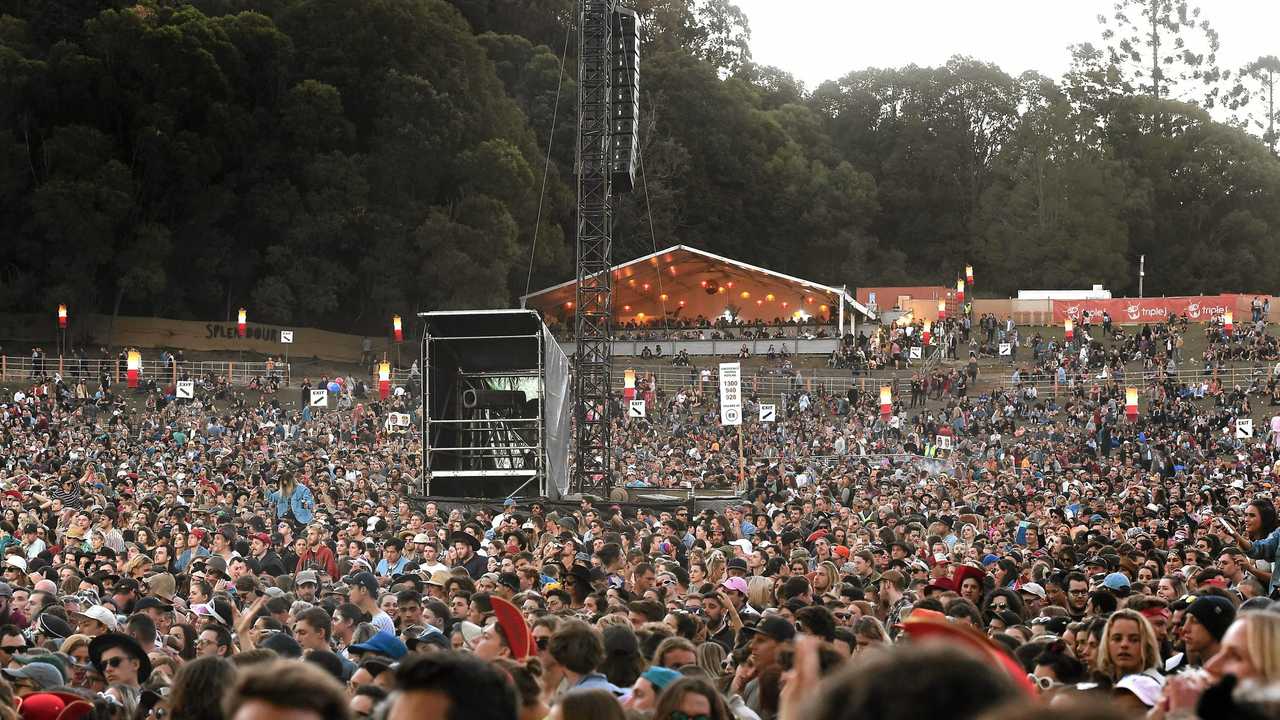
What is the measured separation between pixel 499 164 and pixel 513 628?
1824 inches

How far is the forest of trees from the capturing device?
152ft

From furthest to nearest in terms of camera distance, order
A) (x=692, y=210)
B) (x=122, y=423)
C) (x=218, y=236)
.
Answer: (x=692, y=210), (x=218, y=236), (x=122, y=423)

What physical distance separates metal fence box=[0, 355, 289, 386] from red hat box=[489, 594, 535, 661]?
35502 millimetres

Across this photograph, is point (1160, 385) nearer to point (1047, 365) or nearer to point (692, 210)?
point (1047, 365)

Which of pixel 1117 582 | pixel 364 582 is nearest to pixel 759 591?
pixel 1117 582

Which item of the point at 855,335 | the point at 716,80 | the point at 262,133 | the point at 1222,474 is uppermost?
the point at 716,80

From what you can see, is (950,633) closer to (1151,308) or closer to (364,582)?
(364,582)

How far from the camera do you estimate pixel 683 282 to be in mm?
57906

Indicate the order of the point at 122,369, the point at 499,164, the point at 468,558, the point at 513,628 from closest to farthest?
the point at 513,628 < the point at 468,558 < the point at 122,369 < the point at 499,164

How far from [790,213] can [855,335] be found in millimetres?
14781

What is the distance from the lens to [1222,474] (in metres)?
28.6

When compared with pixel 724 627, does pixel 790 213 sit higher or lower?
higher

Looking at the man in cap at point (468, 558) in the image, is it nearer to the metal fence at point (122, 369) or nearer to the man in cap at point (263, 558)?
the man in cap at point (263, 558)

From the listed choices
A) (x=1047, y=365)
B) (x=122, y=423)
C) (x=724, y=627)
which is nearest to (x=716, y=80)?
(x=1047, y=365)
